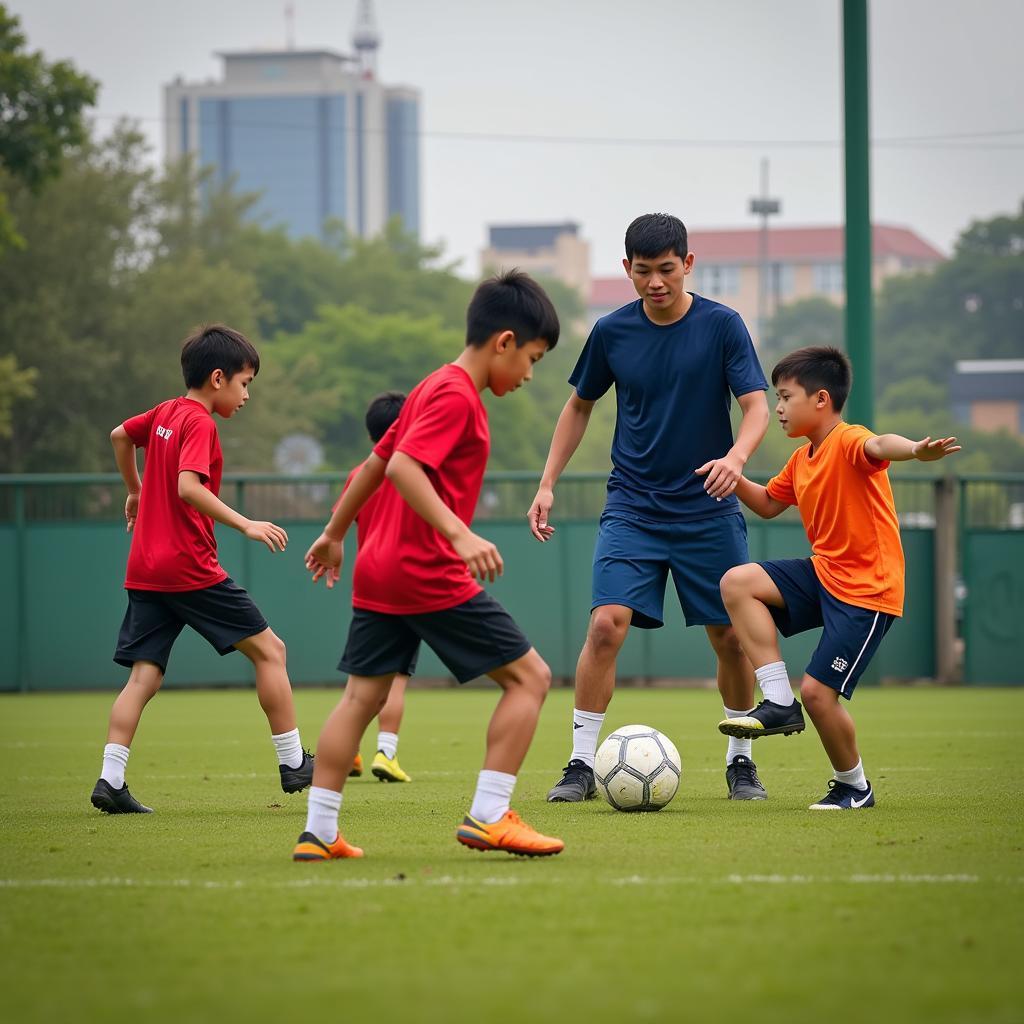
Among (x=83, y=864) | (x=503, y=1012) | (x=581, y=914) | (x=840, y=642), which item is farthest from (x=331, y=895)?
(x=840, y=642)

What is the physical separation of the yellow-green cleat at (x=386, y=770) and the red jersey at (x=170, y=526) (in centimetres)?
172

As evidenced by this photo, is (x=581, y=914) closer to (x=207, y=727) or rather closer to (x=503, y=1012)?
(x=503, y=1012)

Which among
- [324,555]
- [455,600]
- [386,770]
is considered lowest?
[386,770]

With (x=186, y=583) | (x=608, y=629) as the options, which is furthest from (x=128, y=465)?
(x=608, y=629)

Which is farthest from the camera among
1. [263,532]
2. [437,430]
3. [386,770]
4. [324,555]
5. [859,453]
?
[386,770]

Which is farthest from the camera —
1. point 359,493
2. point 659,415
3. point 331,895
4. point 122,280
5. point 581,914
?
point 122,280

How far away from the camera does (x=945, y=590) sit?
60.7 feet

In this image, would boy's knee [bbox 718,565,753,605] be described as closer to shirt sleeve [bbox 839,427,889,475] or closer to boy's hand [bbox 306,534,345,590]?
shirt sleeve [bbox 839,427,889,475]

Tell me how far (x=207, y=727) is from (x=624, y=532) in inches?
251

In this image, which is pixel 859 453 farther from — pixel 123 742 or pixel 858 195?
pixel 858 195

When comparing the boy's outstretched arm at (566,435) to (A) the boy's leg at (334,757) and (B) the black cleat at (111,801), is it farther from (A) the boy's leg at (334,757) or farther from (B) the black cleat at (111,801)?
(A) the boy's leg at (334,757)

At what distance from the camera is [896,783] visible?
26.2 feet

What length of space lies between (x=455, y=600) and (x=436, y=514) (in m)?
0.37

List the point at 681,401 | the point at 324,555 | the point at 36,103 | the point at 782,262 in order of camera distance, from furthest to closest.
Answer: the point at 782,262, the point at 36,103, the point at 681,401, the point at 324,555
